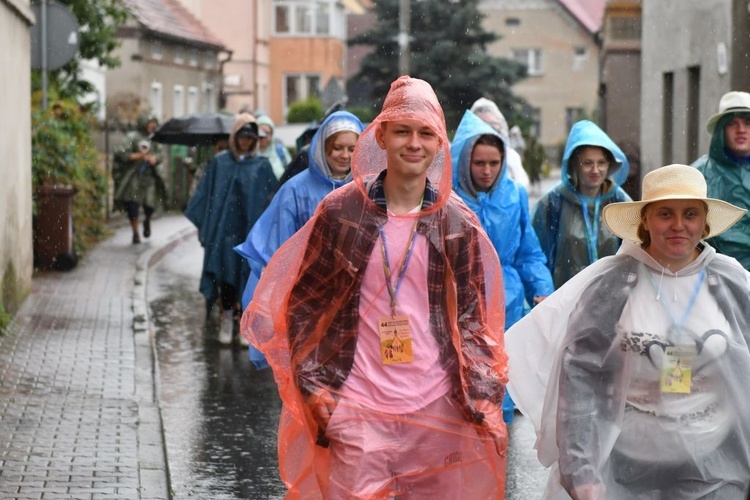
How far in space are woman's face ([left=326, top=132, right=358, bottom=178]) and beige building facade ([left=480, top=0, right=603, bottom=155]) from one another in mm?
73993

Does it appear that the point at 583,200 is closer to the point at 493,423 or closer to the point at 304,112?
the point at 493,423

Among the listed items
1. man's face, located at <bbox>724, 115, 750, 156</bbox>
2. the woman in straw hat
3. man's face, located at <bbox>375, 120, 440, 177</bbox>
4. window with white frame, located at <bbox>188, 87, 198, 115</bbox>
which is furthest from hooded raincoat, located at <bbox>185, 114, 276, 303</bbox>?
window with white frame, located at <bbox>188, 87, 198, 115</bbox>

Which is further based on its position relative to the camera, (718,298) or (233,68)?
(233,68)

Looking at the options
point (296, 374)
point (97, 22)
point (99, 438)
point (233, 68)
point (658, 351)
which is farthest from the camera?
point (233, 68)

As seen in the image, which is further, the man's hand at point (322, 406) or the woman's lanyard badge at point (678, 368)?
the man's hand at point (322, 406)

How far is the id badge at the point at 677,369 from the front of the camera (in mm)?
4719

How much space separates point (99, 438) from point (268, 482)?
119cm

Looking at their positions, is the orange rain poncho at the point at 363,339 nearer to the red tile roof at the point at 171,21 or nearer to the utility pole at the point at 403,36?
the red tile roof at the point at 171,21

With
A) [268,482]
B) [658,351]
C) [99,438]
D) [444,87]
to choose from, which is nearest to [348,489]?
[658,351]

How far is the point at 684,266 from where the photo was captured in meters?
4.86

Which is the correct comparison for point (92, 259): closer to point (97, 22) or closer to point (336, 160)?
point (97, 22)

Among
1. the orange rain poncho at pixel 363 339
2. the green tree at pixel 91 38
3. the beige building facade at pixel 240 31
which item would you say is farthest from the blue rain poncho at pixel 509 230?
the beige building facade at pixel 240 31

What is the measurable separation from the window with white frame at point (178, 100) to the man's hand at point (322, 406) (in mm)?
40777

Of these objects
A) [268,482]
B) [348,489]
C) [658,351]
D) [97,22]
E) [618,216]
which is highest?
[97,22]
